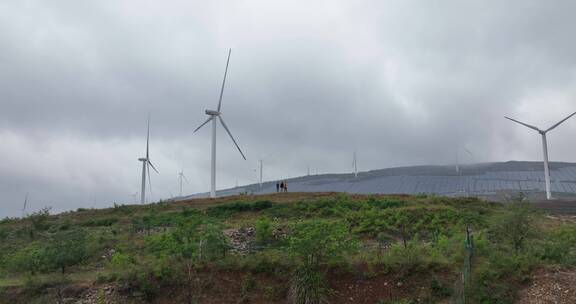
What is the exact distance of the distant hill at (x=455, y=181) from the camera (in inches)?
2623

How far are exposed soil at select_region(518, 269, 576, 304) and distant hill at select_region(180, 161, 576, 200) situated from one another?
42073 millimetres

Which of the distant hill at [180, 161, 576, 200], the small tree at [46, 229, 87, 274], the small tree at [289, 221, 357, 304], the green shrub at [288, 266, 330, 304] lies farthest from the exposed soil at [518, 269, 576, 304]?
the distant hill at [180, 161, 576, 200]

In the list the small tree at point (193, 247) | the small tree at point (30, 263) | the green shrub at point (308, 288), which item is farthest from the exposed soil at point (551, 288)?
the small tree at point (30, 263)

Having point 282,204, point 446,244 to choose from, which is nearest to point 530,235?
point 446,244

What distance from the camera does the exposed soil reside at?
636 inches

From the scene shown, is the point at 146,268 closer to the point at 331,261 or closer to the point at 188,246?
the point at 188,246

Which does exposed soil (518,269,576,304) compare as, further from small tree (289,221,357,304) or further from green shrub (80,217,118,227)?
Result: green shrub (80,217,118,227)

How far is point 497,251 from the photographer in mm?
19141

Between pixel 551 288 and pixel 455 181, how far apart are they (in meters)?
59.1

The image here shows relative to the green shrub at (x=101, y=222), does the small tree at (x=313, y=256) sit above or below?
below

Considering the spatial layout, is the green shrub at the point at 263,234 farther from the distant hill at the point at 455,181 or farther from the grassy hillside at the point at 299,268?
the distant hill at the point at 455,181

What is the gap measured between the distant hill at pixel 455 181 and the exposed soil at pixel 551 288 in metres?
42.1

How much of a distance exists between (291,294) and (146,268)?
6.39m

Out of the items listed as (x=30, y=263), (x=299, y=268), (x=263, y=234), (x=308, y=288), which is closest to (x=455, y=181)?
(x=263, y=234)
